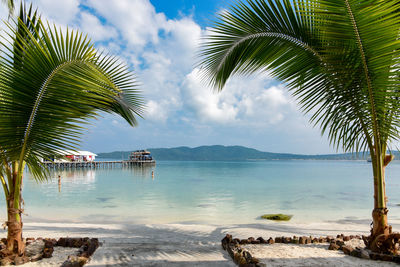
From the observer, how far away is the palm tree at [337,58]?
311 cm

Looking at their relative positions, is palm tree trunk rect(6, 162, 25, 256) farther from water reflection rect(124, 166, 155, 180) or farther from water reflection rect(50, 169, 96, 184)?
water reflection rect(124, 166, 155, 180)

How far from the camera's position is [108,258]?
3893 millimetres

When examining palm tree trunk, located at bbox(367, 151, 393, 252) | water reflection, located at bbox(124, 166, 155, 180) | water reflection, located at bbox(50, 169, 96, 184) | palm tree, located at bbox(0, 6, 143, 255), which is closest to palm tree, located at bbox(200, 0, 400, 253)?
palm tree trunk, located at bbox(367, 151, 393, 252)

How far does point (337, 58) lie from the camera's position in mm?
3514

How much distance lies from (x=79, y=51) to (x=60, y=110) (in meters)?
0.72

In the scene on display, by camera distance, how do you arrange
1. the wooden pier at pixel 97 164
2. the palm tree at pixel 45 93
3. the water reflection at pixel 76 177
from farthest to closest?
the wooden pier at pixel 97 164 < the water reflection at pixel 76 177 < the palm tree at pixel 45 93

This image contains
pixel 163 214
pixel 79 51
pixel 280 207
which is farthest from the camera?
pixel 280 207

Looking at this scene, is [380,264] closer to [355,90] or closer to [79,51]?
[355,90]

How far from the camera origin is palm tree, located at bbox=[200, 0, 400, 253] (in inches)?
122

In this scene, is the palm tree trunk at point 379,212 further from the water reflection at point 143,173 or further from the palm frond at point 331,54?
the water reflection at point 143,173

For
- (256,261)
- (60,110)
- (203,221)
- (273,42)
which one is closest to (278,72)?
(273,42)

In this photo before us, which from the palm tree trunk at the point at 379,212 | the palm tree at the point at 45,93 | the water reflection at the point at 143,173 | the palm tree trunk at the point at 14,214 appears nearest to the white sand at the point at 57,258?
the palm tree trunk at the point at 14,214

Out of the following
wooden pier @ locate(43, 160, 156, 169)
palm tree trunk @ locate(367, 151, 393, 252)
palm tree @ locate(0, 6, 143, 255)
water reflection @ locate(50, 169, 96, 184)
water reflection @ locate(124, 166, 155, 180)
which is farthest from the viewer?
wooden pier @ locate(43, 160, 156, 169)

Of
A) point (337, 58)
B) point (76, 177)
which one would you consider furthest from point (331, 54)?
point (76, 177)
